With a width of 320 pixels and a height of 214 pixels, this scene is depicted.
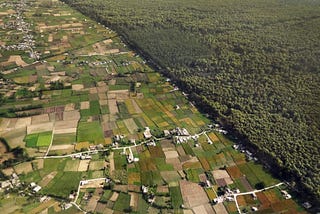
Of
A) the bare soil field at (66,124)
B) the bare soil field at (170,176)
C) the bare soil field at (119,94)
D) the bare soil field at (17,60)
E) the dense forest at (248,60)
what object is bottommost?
the bare soil field at (17,60)

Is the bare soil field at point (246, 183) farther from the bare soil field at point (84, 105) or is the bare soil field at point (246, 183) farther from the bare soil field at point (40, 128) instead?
the bare soil field at point (40, 128)

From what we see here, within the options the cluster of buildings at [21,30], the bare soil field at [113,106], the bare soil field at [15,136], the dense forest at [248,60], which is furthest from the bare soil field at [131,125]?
the cluster of buildings at [21,30]

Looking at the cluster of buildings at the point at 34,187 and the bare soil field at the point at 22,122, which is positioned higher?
the bare soil field at the point at 22,122

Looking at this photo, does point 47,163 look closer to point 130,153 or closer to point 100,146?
point 100,146

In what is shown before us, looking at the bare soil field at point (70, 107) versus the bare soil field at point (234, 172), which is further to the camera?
the bare soil field at point (70, 107)

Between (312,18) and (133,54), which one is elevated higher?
(312,18)

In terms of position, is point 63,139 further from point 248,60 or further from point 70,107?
point 248,60

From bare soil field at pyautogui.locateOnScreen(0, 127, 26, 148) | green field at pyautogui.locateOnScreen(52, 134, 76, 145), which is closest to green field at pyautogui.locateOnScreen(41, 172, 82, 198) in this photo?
green field at pyautogui.locateOnScreen(52, 134, 76, 145)

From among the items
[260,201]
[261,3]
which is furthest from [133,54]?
[261,3]
